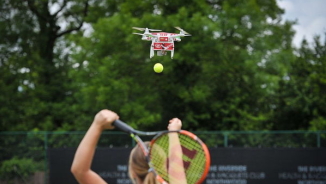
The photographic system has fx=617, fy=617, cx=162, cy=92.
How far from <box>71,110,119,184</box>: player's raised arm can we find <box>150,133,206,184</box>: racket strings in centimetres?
41

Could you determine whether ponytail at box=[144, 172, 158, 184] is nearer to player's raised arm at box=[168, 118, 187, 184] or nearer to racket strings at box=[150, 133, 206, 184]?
racket strings at box=[150, 133, 206, 184]

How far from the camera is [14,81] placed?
25.4 meters

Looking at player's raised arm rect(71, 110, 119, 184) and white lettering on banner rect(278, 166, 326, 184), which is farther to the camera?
white lettering on banner rect(278, 166, 326, 184)

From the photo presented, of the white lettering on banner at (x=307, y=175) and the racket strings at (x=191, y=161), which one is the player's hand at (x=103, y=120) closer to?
the racket strings at (x=191, y=161)

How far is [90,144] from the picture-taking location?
2.88 metres

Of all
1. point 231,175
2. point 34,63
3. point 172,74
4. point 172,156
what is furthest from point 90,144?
point 34,63

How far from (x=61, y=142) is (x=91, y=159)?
12643 mm

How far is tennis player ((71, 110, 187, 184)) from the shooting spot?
2.85m

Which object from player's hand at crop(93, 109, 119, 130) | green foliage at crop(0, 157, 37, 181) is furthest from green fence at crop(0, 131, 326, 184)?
player's hand at crop(93, 109, 119, 130)

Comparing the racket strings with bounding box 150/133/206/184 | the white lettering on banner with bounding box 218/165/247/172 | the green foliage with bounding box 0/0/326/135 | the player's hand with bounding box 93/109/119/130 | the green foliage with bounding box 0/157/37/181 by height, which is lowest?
the green foliage with bounding box 0/157/37/181

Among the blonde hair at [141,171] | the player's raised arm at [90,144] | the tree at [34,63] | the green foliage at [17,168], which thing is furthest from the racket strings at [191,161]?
the tree at [34,63]

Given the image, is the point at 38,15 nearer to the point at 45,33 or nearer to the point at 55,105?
the point at 45,33

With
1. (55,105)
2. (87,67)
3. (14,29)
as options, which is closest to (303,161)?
(87,67)

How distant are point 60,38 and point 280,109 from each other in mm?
10390
